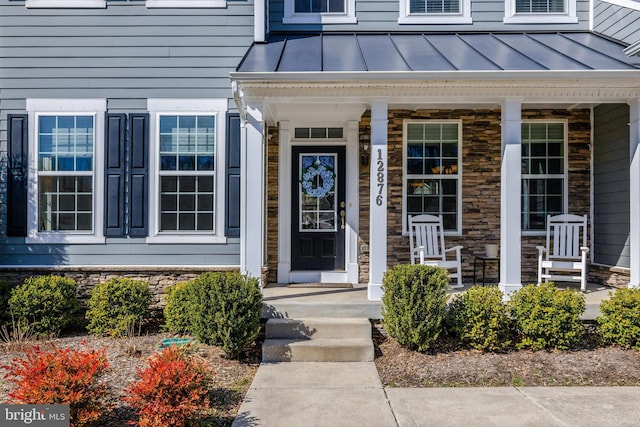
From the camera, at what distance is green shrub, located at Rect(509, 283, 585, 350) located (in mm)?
5012

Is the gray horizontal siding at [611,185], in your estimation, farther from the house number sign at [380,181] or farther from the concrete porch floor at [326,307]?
the house number sign at [380,181]

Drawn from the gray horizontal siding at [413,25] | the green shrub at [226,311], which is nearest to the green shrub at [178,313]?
the green shrub at [226,311]

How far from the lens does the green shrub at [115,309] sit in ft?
19.0

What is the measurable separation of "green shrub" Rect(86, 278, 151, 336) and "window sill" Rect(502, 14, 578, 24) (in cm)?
661

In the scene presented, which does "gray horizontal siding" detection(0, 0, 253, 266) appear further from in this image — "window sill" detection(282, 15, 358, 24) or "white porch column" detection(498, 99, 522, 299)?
"white porch column" detection(498, 99, 522, 299)

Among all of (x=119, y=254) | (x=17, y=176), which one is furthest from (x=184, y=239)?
(x=17, y=176)

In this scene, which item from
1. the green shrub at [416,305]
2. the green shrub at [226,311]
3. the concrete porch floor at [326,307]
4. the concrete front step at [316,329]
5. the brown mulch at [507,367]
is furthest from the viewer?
the concrete porch floor at [326,307]

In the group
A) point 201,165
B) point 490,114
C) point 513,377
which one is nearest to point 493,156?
point 490,114

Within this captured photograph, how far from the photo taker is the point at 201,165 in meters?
6.69

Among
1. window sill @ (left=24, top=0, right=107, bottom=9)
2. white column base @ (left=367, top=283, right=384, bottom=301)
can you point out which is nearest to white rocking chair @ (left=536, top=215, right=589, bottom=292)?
white column base @ (left=367, top=283, right=384, bottom=301)

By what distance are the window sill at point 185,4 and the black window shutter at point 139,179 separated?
1.62m

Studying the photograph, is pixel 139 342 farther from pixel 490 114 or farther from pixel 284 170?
pixel 490 114

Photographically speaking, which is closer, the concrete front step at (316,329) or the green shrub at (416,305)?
the green shrub at (416,305)

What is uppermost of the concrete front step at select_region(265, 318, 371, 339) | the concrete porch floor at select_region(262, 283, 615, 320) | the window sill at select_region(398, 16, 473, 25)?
the window sill at select_region(398, 16, 473, 25)
